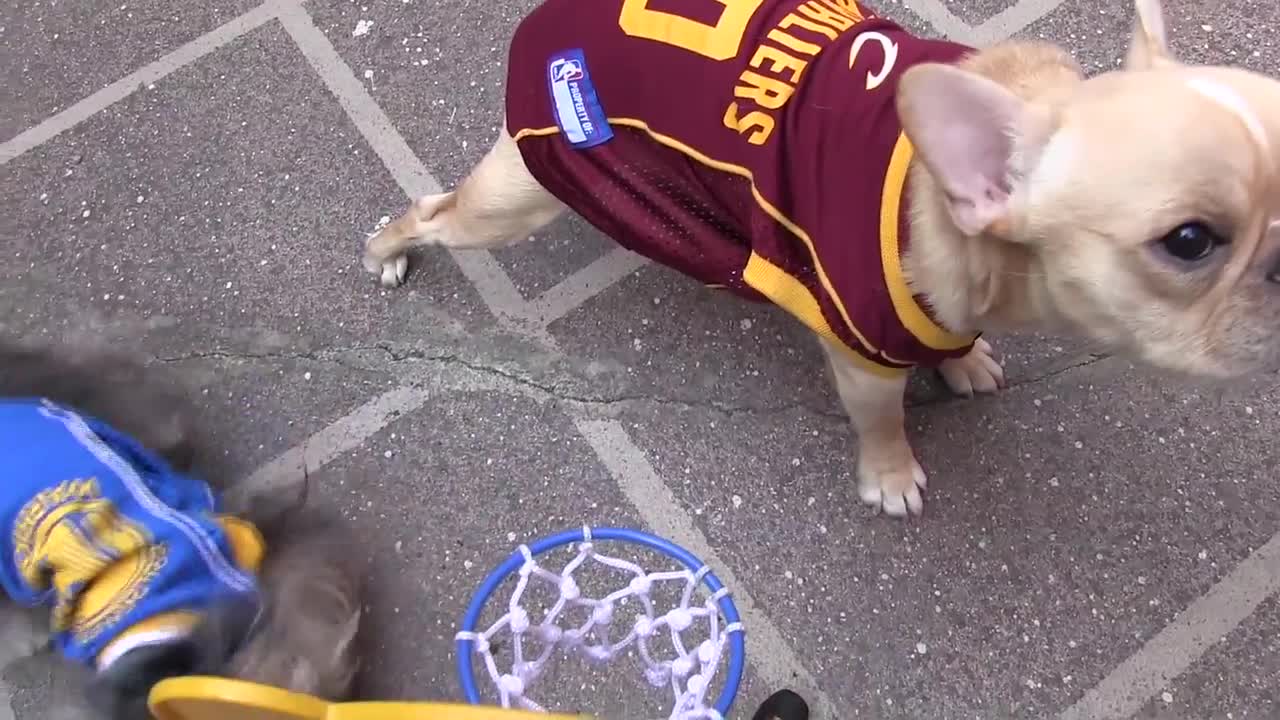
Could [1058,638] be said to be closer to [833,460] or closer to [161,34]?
[833,460]

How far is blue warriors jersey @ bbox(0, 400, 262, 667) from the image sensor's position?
4.61 ft

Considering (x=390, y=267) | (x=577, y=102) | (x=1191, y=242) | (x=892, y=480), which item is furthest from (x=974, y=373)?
(x=390, y=267)

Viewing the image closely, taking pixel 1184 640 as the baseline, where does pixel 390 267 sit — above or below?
above

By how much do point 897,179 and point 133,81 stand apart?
201 cm

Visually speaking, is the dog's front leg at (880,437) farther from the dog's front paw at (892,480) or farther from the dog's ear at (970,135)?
the dog's ear at (970,135)

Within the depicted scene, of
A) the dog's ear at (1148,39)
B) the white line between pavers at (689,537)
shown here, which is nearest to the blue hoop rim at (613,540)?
the white line between pavers at (689,537)

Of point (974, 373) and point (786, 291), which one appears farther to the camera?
point (974, 373)

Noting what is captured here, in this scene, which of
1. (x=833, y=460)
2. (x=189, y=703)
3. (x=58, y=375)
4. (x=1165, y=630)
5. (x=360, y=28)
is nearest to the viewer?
(x=189, y=703)

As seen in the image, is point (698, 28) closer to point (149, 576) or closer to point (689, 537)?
point (689, 537)

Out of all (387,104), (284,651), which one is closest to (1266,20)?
(387,104)

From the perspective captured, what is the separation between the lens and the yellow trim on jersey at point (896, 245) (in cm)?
146

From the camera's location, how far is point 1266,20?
7.71ft

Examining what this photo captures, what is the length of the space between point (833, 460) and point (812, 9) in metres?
0.88

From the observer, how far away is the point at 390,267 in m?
2.30
